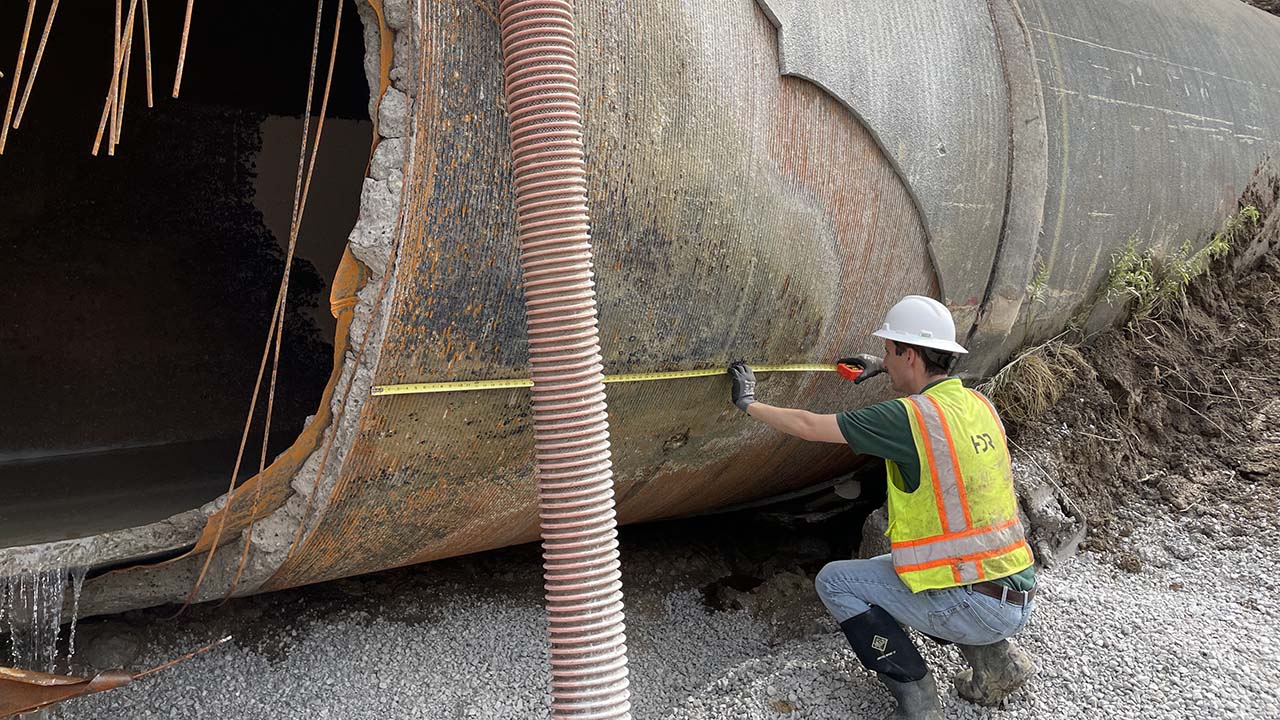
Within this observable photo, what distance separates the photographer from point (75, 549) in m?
2.72

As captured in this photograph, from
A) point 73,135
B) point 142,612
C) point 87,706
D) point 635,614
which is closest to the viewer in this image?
point 87,706

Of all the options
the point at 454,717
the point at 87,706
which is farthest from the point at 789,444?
the point at 87,706

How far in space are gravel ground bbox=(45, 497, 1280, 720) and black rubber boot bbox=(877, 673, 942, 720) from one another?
0.14 m

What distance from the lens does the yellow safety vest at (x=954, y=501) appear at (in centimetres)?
315

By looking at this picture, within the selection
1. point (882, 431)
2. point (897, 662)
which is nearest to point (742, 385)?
point (882, 431)


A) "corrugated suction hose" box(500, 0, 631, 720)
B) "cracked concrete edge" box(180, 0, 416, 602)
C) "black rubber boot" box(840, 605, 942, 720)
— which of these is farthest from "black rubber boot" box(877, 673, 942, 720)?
"cracked concrete edge" box(180, 0, 416, 602)

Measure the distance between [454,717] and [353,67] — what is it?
12.4 feet

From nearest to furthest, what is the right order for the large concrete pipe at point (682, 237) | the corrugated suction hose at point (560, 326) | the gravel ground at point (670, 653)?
the corrugated suction hose at point (560, 326), the large concrete pipe at point (682, 237), the gravel ground at point (670, 653)

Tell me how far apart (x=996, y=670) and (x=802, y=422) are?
3.93 ft

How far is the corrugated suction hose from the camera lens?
7.49 ft

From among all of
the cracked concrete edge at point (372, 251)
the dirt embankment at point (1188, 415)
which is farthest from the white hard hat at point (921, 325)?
the cracked concrete edge at point (372, 251)

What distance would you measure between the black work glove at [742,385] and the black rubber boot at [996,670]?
123 cm

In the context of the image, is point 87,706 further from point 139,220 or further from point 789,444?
point 139,220

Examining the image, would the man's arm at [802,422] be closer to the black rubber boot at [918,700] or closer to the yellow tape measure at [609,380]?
the yellow tape measure at [609,380]
